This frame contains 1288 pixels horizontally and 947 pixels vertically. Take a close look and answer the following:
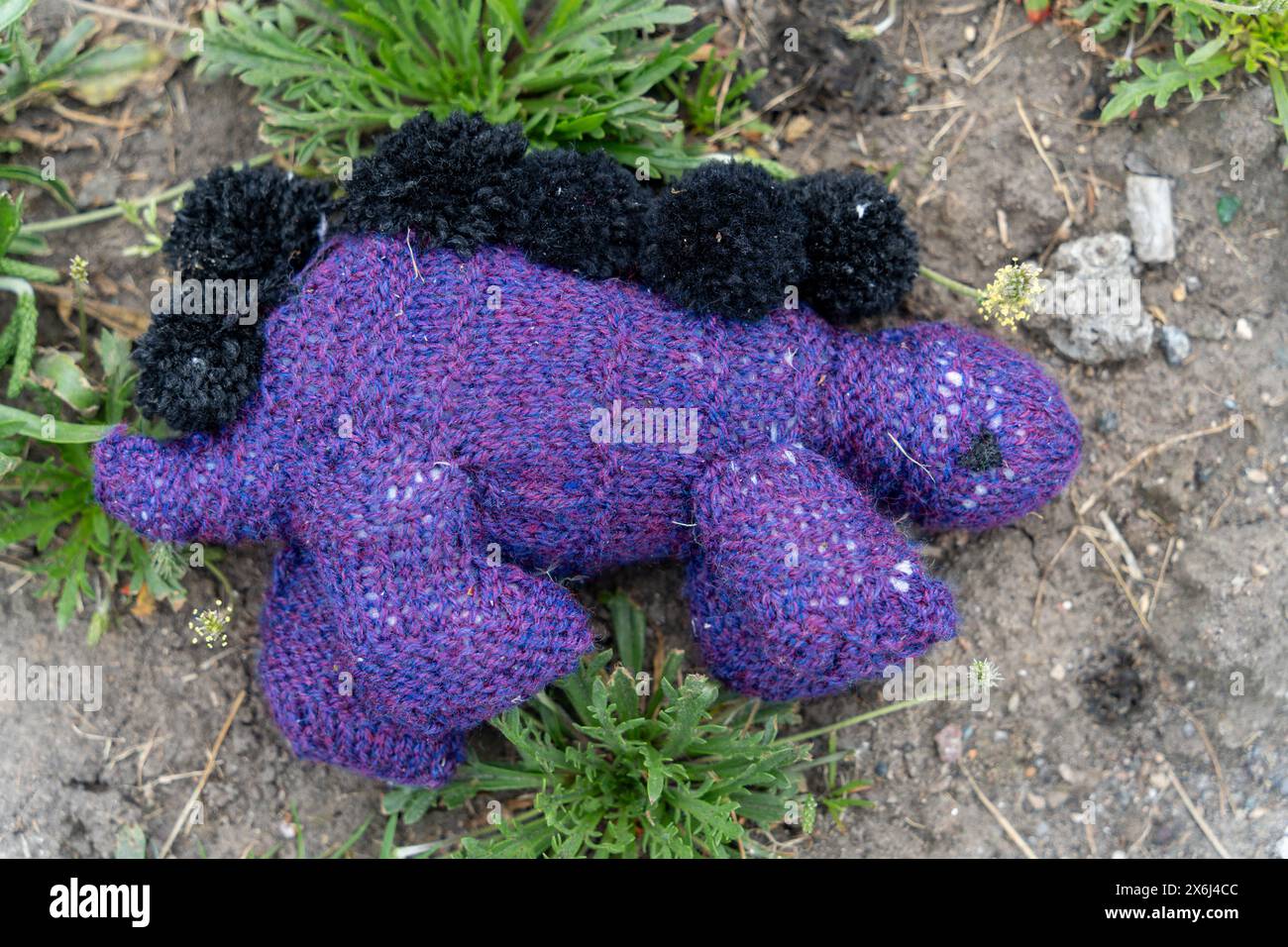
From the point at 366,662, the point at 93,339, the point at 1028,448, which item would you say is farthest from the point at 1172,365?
the point at 93,339

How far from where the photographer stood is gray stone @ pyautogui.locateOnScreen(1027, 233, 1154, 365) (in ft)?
8.21

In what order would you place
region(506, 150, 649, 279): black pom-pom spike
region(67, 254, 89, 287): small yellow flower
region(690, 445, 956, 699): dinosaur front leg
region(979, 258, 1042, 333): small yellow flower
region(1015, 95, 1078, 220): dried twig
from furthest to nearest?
1. region(1015, 95, 1078, 220): dried twig
2. region(67, 254, 89, 287): small yellow flower
3. region(979, 258, 1042, 333): small yellow flower
4. region(506, 150, 649, 279): black pom-pom spike
5. region(690, 445, 956, 699): dinosaur front leg

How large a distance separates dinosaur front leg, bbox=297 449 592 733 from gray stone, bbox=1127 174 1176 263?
5.64 ft

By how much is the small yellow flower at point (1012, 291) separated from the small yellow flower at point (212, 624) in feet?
6.30

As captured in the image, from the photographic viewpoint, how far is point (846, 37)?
2604 mm

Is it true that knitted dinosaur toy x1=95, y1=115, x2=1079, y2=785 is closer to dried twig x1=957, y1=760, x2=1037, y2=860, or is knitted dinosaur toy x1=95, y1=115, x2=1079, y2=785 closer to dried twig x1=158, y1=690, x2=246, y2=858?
dried twig x1=158, y1=690, x2=246, y2=858

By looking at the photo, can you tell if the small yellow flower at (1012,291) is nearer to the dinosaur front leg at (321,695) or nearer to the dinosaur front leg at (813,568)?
the dinosaur front leg at (813,568)

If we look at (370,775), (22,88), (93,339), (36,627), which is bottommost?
(370,775)

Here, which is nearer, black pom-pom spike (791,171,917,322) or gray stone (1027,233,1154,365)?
black pom-pom spike (791,171,917,322)

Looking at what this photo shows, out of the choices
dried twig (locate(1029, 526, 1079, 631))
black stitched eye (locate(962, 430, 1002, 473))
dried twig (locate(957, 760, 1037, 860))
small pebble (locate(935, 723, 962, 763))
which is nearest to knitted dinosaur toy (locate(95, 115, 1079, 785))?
black stitched eye (locate(962, 430, 1002, 473))

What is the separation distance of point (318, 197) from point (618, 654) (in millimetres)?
1272

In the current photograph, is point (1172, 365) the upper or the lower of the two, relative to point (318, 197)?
lower
